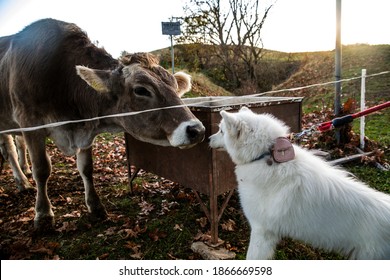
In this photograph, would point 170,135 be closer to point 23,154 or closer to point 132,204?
point 132,204

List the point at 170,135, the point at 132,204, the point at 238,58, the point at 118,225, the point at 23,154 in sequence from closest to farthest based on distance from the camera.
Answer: the point at 170,135 → the point at 118,225 → the point at 132,204 → the point at 23,154 → the point at 238,58

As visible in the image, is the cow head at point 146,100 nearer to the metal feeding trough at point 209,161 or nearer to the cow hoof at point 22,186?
the metal feeding trough at point 209,161

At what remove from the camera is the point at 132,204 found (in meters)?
4.60

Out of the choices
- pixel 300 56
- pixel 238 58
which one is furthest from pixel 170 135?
pixel 300 56

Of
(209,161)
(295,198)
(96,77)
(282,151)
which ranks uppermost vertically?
(96,77)

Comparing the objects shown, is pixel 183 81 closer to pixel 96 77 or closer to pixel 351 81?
pixel 96 77

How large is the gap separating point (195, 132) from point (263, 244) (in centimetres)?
126

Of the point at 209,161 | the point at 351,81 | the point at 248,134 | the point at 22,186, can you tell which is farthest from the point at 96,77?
the point at 351,81

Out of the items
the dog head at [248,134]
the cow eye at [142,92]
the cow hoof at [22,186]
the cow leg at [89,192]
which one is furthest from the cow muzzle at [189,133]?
the cow hoof at [22,186]

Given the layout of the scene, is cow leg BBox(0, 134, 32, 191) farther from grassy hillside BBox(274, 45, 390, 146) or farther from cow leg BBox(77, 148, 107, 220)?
grassy hillside BBox(274, 45, 390, 146)

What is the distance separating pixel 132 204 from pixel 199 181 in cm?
177

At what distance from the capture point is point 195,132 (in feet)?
9.57

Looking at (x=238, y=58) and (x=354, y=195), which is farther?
(x=238, y=58)

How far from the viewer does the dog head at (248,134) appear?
2.51 meters
